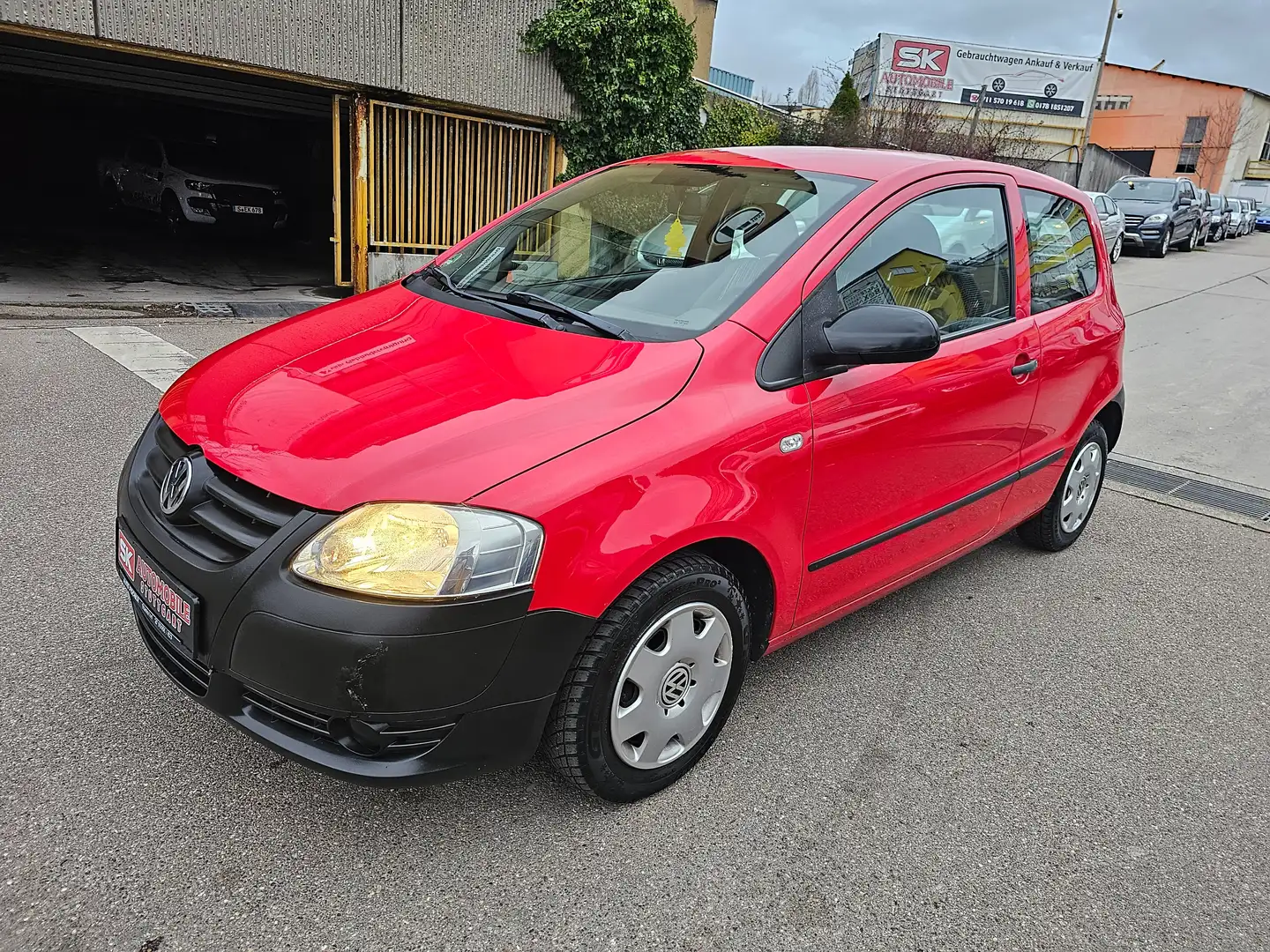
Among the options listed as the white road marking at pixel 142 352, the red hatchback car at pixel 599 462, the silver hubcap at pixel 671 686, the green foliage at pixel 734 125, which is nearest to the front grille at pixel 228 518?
the red hatchback car at pixel 599 462

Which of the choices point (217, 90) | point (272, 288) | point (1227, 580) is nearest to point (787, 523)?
point (1227, 580)

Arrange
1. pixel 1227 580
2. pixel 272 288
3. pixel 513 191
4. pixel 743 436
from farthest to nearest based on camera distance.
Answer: pixel 513 191 < pixel 272 288 < pixel 1227 580 < pixel 743 436

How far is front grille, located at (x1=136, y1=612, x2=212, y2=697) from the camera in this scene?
2211 millimetres

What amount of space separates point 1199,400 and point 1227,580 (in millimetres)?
4407

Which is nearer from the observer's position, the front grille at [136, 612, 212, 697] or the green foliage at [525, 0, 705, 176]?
the front grille at [136, 612, 212, 697]

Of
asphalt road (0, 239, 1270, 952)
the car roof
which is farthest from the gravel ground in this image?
the car roof

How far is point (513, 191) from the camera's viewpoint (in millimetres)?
12086

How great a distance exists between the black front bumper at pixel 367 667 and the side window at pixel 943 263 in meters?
1.48

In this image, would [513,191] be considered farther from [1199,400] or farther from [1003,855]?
[1003,855]

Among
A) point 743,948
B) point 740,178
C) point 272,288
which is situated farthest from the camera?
point 272,288

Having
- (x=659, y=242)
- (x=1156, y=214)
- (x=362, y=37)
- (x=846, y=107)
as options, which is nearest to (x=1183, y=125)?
(x=1156, y=214)

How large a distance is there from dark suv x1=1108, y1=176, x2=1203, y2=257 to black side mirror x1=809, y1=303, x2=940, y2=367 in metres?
21.8

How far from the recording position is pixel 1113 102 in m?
51.2

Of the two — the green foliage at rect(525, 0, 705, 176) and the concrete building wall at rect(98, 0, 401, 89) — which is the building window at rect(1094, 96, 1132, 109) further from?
the concrete building wall at rect(98, 0, 401, 89)
